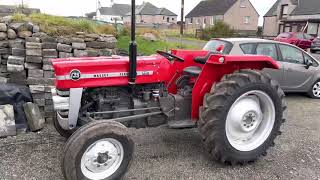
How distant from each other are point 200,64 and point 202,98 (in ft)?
2.56

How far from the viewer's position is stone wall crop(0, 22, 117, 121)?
233 inches

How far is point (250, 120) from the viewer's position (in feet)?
14.5

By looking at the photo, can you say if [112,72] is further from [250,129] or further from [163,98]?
[250,129]

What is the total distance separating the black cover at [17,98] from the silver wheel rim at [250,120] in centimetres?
312

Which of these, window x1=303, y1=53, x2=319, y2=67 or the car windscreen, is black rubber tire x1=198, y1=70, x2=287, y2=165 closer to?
the car windscreen

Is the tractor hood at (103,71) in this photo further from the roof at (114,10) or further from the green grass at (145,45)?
the roof at (114,10)

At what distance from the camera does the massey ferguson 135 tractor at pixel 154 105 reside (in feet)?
11.8

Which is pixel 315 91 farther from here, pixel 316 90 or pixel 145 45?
pixel 145 45

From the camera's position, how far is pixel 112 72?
395 centimetres

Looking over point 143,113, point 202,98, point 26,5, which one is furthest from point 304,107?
point 26,5

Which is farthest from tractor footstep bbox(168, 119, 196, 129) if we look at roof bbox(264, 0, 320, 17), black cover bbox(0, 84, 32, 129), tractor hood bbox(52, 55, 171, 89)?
roof bbox(264, 0, 320, 17)

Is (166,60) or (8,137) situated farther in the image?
(8,137)

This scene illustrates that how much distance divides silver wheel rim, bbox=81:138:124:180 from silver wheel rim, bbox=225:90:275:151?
4.57 feet

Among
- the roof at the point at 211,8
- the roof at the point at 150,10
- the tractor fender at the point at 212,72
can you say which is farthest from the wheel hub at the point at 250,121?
the roof at the point at 150,10
